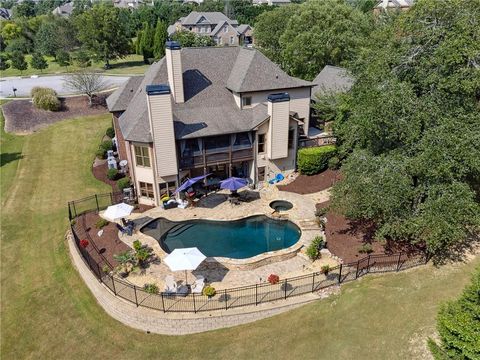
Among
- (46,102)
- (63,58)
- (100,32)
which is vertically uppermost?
→ (100,32)

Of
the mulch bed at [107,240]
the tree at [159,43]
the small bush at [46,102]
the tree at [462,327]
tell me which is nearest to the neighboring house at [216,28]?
the tree at [159,43]

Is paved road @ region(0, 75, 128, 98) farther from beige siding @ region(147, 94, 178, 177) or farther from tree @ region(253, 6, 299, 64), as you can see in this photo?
beige siding @ region(147, 94, 178, 177)

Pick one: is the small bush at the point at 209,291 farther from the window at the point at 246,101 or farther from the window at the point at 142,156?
the window at the point at 246,101

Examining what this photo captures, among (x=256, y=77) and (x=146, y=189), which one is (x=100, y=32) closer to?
(x=256, y=77)

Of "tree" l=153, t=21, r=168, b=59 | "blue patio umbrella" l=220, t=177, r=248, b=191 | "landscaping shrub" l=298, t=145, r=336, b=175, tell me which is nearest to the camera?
"blue patio umbrella" l=220, t=177, r=248, b=191

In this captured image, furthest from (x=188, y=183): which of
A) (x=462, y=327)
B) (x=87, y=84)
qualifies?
(x=87, y=84)

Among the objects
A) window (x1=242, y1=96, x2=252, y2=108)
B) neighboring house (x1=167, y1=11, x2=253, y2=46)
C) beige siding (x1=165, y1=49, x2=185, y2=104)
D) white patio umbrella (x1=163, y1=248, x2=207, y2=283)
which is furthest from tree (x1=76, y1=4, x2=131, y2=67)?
white patio umbrella (x1=163, y1=248, x2=207, y2=283)
